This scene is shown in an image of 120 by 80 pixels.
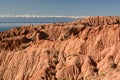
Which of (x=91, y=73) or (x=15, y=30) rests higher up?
(x=91, y=73)

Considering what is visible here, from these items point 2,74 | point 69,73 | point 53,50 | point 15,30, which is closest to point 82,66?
point 69,73

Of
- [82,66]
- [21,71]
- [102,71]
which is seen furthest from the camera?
[21,71]

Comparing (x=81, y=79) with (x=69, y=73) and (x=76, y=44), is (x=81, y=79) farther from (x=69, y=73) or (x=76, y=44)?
(x=76, y=44)

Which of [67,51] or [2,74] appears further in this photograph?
[67,51]

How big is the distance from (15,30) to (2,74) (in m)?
68.6

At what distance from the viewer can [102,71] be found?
226 feet

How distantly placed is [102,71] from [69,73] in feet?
23.6

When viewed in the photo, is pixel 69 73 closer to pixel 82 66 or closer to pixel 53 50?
pixel 82 66

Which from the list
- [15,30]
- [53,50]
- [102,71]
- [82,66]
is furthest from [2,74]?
[15,30]

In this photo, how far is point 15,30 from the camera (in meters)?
147

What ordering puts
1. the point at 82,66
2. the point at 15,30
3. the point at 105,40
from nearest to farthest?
1. the point at 82,66
2. the point at 105,40
3. the point at 15,30

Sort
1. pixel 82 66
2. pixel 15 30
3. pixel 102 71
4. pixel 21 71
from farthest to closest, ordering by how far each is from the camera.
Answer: pixel 15 30 < pixel 21 71 < pixel 82 66 < pixel 102 71

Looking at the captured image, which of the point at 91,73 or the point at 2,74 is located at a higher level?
the point at 91,73

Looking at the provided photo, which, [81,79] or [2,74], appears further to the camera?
[2,74]
